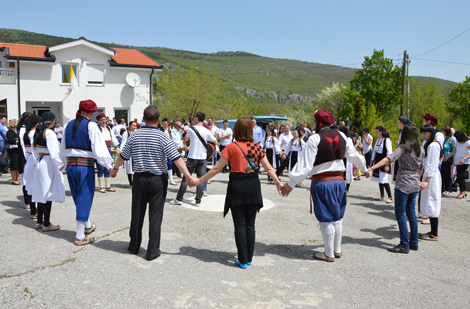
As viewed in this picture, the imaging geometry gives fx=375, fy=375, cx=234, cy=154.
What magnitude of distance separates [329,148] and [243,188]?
1.31 meters

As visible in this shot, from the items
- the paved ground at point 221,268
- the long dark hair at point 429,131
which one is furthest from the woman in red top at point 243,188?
the long dark hair at point 429,131

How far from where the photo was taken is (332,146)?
5156 millimetres

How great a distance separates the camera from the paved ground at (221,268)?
13.4ft

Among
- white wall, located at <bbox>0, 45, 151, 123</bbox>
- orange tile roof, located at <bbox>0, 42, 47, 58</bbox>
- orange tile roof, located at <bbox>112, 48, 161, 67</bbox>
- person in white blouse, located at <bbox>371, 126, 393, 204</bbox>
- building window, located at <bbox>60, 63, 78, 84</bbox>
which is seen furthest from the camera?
orange tile roof, located at <bbox>112, 48, 161, 67</bbox>

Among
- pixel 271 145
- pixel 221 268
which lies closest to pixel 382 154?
pixel 271 145

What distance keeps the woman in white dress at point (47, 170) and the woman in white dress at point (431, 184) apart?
603cm

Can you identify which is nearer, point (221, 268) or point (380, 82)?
point (221, 268)

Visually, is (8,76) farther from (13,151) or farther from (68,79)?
(13,151)

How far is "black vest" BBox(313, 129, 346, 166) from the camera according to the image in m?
5.13

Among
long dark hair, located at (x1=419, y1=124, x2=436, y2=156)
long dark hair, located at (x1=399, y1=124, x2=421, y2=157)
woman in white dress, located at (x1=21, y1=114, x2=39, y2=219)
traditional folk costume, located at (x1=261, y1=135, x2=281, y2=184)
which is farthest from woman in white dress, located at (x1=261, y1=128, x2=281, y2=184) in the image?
woman in white dress, located at (x1=21, y1=114, x2=39, y2=219)

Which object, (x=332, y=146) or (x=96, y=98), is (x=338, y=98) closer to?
(x=96, y=98)

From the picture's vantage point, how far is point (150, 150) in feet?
16.7

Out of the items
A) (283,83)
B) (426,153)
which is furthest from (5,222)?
(283,83)

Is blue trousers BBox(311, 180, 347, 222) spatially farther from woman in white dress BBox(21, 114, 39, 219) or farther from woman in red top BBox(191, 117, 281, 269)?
woman in white dress BBox(21, 114, 39, 219)
